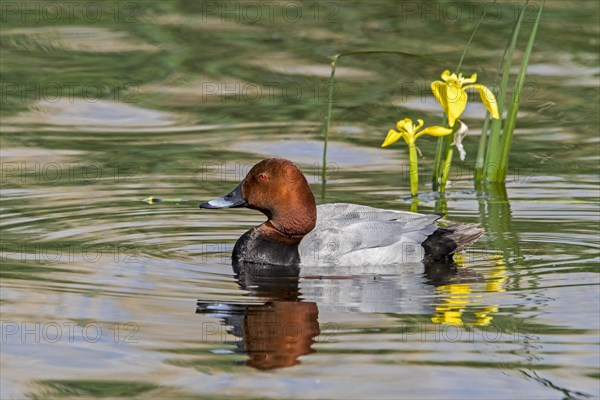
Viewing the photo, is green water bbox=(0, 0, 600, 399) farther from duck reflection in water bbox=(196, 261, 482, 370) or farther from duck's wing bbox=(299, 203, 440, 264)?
duck's wing bbox=(299, 203, 440, 264)

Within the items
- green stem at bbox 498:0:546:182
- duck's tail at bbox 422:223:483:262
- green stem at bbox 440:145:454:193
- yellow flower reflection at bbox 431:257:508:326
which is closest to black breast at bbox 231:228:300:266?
duck's tail at bbox 422:223:483:262

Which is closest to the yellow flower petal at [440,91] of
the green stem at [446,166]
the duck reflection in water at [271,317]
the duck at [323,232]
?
the green stem at [446,166]

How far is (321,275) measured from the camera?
784 cm

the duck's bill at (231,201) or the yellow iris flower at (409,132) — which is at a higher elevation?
the yellow iris flower at (409,132)

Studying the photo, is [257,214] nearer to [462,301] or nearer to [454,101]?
[454,101]

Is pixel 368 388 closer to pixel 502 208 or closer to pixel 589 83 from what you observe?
pixel 502 208

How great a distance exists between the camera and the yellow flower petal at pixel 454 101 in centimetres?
938

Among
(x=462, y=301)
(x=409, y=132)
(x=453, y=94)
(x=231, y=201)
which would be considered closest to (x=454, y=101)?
(x=453, y=94)

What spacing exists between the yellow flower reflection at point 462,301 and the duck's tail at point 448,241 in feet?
1.12

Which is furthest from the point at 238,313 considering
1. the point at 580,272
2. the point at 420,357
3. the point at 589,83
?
the point at 589,83

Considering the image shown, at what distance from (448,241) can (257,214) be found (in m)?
2.01

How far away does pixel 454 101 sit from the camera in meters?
9.44

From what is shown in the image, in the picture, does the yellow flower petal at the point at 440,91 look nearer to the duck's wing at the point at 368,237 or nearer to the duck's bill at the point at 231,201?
the duck's wing at the point at 368,237

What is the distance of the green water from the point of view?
5945 millimetres
